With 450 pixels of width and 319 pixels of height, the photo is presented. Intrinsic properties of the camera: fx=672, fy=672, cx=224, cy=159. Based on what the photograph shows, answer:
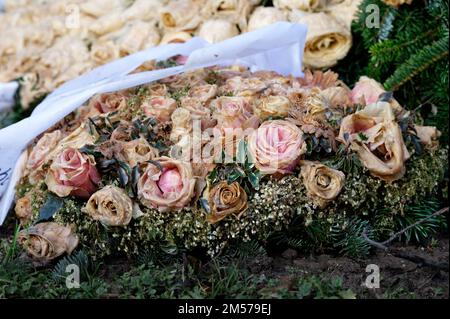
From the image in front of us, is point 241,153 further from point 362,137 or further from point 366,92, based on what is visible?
point 366,92

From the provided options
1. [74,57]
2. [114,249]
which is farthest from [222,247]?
[74,57]

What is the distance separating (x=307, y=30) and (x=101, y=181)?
3.95 feet

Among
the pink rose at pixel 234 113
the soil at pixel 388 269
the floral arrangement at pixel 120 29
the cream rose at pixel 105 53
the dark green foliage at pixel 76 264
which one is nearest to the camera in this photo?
the soil at pixel 388 269

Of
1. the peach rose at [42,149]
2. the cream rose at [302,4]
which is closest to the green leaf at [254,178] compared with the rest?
the peach rose at [42,149]


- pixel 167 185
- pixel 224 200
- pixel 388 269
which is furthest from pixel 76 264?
pixel 388 269

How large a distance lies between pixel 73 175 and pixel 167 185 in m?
0.31

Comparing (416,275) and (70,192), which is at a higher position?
(70,192)

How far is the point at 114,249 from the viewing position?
224 centimetres

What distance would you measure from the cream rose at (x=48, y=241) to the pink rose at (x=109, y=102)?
572 mm

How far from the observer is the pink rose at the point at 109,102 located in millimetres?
2629

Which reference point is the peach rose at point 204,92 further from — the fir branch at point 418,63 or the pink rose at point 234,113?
the fir branch at point 418,63

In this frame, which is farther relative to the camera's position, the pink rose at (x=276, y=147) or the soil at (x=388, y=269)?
the pink rose at (x=276, y=147)

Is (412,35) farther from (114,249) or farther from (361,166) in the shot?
(114,249)

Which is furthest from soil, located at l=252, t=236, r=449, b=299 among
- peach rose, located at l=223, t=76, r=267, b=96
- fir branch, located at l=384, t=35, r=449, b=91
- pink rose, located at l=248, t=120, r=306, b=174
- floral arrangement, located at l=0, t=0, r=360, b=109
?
floral arrangement, located at l=0, t=0, r=360, b=109
